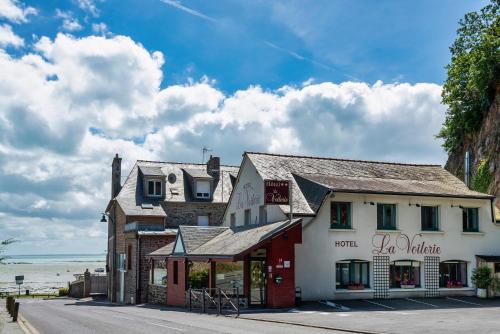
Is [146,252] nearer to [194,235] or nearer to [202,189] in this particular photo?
[194,235]

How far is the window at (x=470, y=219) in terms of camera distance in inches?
1328

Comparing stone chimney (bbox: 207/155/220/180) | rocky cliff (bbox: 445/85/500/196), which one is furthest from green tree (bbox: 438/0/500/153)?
stone chimney (bbox: 207/155/220/180)

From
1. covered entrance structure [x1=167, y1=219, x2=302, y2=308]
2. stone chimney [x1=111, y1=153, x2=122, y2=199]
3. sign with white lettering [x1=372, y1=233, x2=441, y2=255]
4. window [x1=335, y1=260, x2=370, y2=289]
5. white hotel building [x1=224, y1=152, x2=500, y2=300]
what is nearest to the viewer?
covered entrance structure [x1=167, y1=219, x2=302, y2=308]

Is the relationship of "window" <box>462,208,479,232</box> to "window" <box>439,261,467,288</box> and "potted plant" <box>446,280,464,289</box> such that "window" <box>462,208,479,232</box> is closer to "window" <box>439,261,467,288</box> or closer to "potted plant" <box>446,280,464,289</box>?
"window" <box>439,261,467,288</box>

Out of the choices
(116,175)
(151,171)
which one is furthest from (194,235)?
(116,175)

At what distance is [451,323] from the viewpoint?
20.5m

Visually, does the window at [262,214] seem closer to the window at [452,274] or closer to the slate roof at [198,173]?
the window at [452,274]

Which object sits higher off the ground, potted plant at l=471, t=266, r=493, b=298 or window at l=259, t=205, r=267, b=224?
window at l=259, t=205, r=267, b=224

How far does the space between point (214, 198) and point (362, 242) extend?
780 inches

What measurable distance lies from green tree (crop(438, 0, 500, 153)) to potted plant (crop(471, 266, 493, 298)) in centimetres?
1954

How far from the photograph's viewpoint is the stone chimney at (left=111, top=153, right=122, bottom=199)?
51375 millimetres

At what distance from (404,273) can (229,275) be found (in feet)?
29.3

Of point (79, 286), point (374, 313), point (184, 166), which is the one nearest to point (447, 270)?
point (374, 313)

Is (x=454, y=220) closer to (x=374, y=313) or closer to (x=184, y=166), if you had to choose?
(x=374, y=313)
